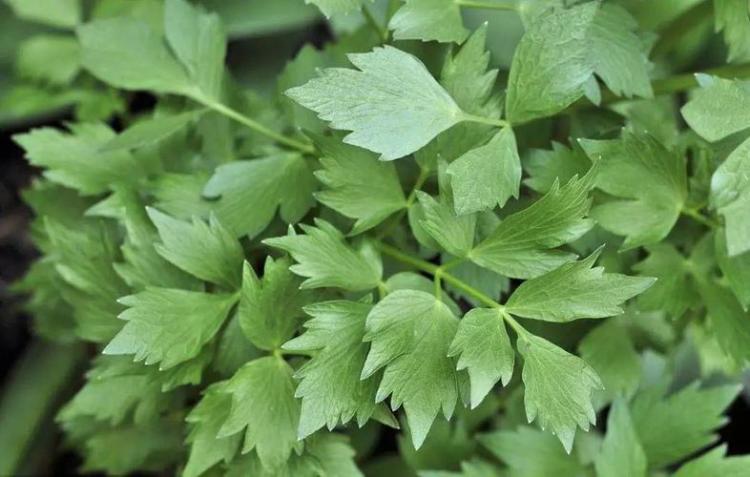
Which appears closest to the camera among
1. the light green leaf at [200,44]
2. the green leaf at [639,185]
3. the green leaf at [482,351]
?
the green leaf at [482,351]

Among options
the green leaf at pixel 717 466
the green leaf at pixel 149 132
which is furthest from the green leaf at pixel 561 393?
the green leaf at pixel 149 132

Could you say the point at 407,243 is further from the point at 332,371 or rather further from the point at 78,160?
the point at 78,160

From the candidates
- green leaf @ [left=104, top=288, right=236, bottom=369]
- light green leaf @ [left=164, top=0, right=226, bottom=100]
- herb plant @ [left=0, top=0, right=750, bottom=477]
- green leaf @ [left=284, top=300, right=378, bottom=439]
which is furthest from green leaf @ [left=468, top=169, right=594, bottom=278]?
light green leaf @ [left=164, top=0, right=226, bottom=100]

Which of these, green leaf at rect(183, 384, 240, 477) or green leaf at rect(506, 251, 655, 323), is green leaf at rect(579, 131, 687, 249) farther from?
green leaf at rect(183, 384, 240, 477)

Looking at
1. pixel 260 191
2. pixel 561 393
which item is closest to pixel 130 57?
pixel 260 191

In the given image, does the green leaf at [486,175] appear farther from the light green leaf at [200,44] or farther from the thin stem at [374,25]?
the light green leaf at [200,44]

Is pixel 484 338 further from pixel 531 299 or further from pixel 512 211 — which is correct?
pixel 512 211
